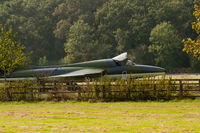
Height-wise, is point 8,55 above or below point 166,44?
below

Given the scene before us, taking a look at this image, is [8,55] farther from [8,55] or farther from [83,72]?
[83,72]

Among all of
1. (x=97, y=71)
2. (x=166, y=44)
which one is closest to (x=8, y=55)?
(x=97, y=71)

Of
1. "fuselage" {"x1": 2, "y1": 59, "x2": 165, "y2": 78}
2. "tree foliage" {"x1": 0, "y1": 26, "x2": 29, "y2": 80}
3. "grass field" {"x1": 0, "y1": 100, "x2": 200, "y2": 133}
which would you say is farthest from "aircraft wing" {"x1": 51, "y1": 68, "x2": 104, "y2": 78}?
"grass field" {"x1": 0, "y1": 100, "x2": 200, "y2": 133}

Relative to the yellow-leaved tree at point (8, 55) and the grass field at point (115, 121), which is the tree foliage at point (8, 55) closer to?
the yellow-leaved tree at point (8, 55)

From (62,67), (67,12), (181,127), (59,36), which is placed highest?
(67,12)

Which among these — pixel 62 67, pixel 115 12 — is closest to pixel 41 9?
pixel 115 12

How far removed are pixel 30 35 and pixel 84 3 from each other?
17.5 meters

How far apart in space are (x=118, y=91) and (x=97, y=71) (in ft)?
33.1

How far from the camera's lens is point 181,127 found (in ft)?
39.4

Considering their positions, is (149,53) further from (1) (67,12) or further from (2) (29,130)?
(2) (29,130)

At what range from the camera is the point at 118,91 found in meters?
22.1

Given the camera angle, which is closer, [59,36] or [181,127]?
[181,127]

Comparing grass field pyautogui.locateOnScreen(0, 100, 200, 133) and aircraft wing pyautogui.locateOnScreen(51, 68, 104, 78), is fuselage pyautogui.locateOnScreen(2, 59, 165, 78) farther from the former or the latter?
grass field pyautogui.locateOnScreen(0, 100, 200, 133)

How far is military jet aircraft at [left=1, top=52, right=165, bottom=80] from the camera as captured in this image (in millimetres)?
31812
